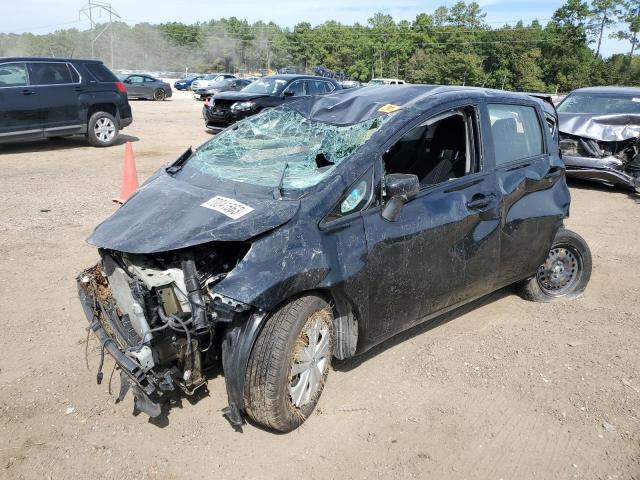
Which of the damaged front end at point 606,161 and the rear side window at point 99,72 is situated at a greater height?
the rear side window at point 99,72

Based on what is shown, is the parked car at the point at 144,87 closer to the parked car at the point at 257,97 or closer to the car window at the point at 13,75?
the parked car at the point at 257,97

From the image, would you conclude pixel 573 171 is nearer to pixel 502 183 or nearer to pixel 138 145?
pixel 502 183

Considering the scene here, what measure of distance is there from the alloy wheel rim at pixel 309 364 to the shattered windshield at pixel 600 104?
28.5ft

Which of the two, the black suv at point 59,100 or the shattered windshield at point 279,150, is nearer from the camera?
the shattered windshield at point 279,150

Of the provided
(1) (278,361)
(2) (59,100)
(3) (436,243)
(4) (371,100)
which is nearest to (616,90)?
(4) (371,100)

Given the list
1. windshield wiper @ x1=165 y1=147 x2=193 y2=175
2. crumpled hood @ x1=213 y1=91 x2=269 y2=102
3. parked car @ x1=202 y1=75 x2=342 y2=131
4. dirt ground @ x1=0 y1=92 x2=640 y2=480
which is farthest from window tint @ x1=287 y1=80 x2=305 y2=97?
windshield wiper @ x1=165 y1=147 x2=193 y2=175

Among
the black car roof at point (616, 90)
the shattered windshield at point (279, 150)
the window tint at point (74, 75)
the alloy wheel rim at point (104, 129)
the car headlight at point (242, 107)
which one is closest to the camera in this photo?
the shattered windshield at point (279, 150)

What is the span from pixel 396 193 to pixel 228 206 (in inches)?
37.9

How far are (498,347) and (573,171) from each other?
6550mm

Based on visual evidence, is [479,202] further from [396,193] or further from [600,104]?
[600,104]

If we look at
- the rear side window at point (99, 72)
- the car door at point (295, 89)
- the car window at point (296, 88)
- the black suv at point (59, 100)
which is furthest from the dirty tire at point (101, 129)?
the car window at point (296, 88)

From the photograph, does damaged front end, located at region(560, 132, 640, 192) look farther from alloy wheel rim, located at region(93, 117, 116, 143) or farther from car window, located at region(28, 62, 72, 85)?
car window, located at region(28, 62, 72, 85)

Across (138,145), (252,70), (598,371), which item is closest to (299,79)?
(138,145)

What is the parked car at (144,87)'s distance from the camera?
91.4 feet
